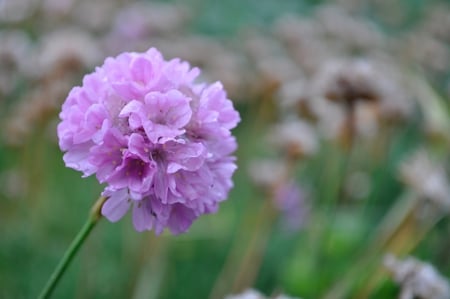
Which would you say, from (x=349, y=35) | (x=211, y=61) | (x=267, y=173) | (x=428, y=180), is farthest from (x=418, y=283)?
(x=349, y=35)

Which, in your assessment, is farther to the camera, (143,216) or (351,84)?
(351,84)

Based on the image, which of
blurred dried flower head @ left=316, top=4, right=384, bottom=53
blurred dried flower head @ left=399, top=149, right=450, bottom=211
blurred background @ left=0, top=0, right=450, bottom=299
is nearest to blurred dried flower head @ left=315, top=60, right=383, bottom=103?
blurred background @ left=0, top=0, right=450, bottom=299

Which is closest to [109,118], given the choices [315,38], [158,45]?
[158,45]

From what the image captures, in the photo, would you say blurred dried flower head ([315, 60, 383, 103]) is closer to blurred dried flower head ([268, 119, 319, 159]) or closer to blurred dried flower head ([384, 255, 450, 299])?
blurred dried flower head ([268, 119, 319, 159])

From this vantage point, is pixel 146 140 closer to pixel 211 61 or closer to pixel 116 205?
pixel 116 205

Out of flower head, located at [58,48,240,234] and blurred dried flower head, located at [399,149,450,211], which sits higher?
flower head, located at [58,48,240,234]

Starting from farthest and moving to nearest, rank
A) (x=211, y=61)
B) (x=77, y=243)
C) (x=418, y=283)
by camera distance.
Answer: (x=211, y=61) < (x=418, y=283) < (x=77, y=243)
